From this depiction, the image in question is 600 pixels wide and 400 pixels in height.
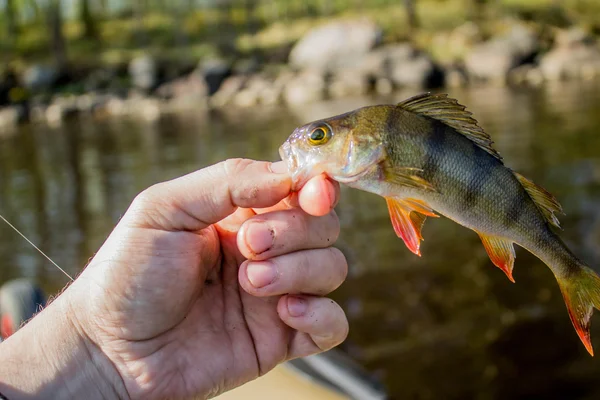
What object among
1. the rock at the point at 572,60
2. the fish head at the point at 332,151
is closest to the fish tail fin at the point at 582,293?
the fish head at the point at 332,151

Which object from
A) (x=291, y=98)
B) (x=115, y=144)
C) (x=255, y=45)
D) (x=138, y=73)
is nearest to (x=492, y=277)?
(x=115, y=144)

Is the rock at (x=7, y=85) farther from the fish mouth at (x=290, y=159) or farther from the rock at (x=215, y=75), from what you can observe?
the fish mouth at (x=290, y=159)

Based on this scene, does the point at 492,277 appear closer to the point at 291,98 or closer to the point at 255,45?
the point at 291,98

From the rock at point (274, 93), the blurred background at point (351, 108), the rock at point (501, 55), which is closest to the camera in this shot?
the blurred background at point (351, 108)

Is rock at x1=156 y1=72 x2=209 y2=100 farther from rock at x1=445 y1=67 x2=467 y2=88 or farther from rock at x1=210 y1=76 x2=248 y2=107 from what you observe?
rock at x1=445 y1=67 x2=467 y2=88

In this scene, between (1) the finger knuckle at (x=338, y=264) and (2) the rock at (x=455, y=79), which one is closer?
(1) the finger knuckle at (x=338, y=264)

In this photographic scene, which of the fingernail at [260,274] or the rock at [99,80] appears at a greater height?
the fingernail at [260,274]

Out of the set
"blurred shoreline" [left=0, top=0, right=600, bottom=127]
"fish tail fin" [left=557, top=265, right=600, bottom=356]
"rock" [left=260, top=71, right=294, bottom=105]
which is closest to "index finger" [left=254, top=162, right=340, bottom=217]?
"fish tail fin" [left=557, top=265, right=600, bottom=356]
